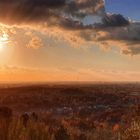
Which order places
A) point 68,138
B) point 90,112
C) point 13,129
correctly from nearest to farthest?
point 13,129 < point 68,138 < point 90,112

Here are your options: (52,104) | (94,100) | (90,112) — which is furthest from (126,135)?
(94,100)

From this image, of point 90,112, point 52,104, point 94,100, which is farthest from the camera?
point 94,100

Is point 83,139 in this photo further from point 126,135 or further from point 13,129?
point 13,129

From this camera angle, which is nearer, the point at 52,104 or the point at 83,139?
the point at 83,139

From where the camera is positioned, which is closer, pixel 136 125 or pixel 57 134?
pixel 136 125

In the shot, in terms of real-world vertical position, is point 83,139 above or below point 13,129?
below

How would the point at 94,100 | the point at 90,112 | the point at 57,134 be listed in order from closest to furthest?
the point at 57,134 → the point at 90,112 → the point at 94,100

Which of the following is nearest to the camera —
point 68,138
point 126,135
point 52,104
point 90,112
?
point 126,135

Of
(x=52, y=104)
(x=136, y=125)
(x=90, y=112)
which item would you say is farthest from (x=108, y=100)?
(x=136, y=125)

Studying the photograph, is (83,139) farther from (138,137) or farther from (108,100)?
(108,100)
